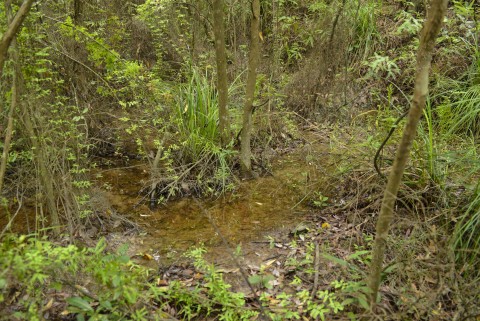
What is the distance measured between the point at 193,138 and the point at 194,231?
1132mm

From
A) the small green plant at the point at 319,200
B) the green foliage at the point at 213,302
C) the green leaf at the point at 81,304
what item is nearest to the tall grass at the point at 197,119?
the small green plant at the point at 319,200

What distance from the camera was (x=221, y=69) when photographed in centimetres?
384

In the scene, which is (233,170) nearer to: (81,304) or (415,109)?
(81,304)

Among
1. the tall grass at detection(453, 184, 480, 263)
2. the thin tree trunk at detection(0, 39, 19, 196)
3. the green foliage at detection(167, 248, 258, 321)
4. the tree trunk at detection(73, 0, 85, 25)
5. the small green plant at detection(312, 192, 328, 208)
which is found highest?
the tree trunk at detection(73, 0, 85, 25)

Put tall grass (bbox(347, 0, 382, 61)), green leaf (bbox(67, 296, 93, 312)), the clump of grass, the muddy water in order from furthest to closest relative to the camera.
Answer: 1. tall grass (bbox(347, 0, 382, 61))
2. the clump of grass
3. the muddy water
4. green leaf (bbox(67, 296, 93, 312))

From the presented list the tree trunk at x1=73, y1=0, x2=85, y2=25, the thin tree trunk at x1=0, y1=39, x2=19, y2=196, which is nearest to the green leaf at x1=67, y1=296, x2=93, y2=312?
the thin tree trunk at x1=0, y1=39, x2=19, y2=196

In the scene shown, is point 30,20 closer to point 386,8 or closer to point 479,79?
point 479,79

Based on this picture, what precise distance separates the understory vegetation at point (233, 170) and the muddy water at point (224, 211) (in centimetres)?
6

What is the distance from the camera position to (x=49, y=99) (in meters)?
3.30

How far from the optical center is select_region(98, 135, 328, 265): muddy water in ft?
10.5

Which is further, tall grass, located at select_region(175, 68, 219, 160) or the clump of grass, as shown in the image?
tall grass, located at select_region(175, 68, 219, 160)

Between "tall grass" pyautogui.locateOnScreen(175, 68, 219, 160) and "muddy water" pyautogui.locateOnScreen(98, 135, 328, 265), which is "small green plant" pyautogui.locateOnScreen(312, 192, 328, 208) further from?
"tall grass" pyautogui.locateOnScreen(175, 68, 219, 160)

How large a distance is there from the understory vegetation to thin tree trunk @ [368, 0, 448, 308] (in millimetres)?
301

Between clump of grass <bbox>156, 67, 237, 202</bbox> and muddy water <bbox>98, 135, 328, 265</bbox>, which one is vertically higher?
clump of grass <bbox>156, 67, 237, 202</bbox>
